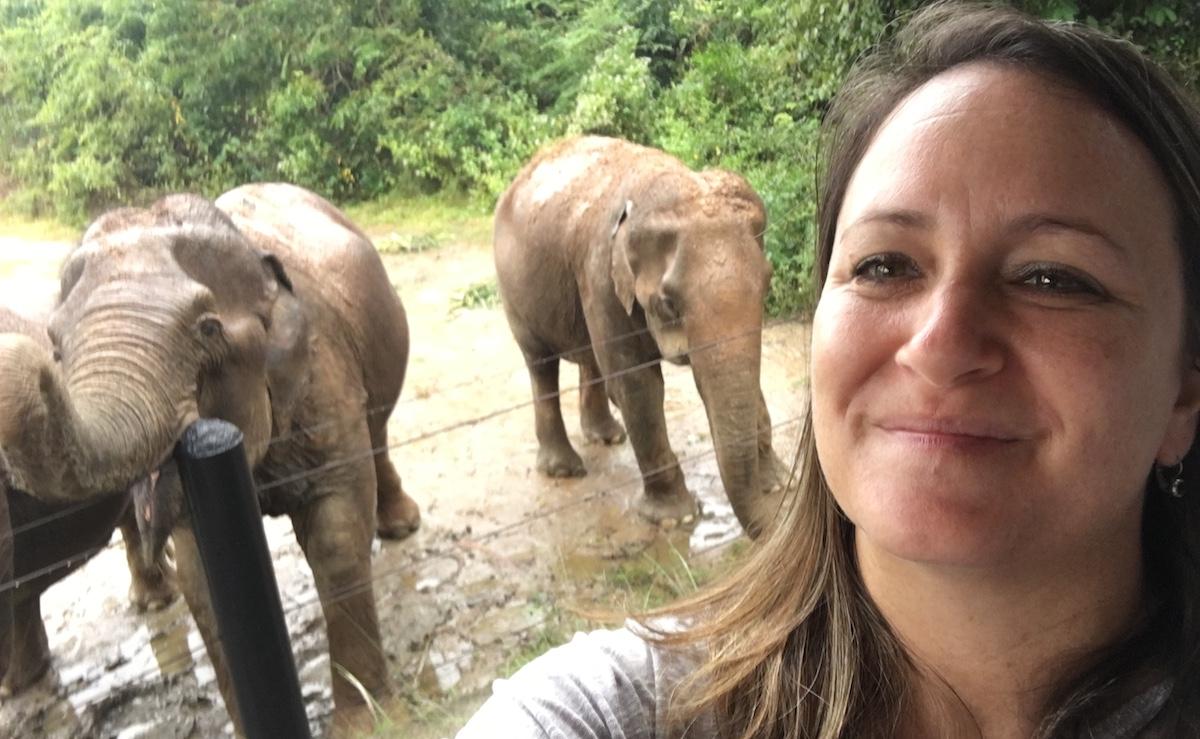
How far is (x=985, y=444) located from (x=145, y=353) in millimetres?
1028

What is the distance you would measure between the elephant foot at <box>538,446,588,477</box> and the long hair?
1665 mm

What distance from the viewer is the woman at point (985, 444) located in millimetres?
553

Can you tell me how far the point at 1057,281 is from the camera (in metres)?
0.58

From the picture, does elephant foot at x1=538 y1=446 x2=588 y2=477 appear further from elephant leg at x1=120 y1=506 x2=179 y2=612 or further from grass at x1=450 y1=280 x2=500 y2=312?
elephant leg at x1=120 y1=506 x2=179 y2=612

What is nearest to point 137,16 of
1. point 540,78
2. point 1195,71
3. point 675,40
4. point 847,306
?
point 540,78

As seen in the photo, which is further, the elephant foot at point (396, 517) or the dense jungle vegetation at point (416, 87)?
the elephant foot at point (396, 517)

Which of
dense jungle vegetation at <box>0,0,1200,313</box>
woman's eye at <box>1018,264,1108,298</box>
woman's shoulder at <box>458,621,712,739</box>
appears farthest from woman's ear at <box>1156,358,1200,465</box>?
dense jungle vegetation at <box>0,0,1200,313</box>

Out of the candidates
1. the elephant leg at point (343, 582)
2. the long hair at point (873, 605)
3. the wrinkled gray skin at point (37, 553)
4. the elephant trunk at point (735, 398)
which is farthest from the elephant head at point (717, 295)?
the long hair at point (873, 605)

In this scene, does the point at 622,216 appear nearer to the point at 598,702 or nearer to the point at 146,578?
the point at 146,578

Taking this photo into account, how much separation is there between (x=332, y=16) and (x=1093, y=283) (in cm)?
163

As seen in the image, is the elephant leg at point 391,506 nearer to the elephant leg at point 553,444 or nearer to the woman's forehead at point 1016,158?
the elephant leg at point 553,444

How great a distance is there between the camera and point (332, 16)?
1863mm

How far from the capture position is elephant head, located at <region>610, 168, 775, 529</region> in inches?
74.6

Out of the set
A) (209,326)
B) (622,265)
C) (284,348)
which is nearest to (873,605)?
(209,326)
